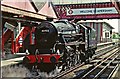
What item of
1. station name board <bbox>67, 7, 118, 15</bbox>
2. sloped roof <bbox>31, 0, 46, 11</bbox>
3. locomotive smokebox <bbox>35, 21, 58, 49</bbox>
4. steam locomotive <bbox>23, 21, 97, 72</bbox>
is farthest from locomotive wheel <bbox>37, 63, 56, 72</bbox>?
station name board <bbox>67, 7, 118, 15</bbox>

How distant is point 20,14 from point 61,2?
11.9 metres

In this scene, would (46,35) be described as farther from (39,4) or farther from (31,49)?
(39,4)

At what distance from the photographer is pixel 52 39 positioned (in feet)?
31.8

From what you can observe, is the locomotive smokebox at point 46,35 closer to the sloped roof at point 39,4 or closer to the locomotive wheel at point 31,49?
the locomotive wheel at point 31,49

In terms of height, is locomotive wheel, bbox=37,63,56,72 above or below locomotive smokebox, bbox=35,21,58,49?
below

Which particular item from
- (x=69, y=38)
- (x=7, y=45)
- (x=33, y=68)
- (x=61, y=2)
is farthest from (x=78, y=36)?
(x=61, y=2)

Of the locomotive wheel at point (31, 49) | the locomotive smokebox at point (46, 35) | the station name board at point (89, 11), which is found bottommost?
the locomotive wheel at point (31, 49)

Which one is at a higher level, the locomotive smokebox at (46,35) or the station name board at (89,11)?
the station name board at (89,11)

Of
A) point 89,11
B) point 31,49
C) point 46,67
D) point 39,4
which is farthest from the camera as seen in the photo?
point 89,11

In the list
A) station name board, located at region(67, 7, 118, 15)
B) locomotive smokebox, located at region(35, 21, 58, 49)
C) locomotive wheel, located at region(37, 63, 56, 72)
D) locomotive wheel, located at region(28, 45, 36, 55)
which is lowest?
locomotive wheel, located at region(37, 63, 56, 72)

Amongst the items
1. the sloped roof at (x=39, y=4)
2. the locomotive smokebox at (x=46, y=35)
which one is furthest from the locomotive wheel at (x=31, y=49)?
the sloped roof at (x=39, y=4)

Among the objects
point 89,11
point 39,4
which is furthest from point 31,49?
point 89,11

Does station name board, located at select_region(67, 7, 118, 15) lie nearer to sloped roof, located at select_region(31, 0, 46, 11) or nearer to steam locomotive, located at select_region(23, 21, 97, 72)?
sloped roof, located at select_region(31, 0, 46, 11)

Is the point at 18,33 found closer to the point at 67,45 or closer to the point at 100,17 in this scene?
the point at 67,45
